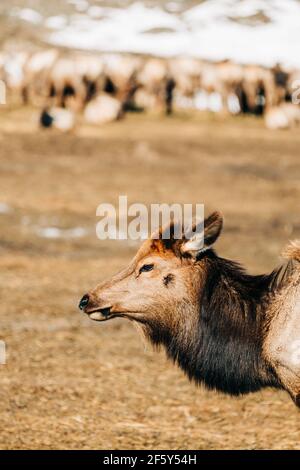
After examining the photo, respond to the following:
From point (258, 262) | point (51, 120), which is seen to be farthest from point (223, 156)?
point (258, 262)

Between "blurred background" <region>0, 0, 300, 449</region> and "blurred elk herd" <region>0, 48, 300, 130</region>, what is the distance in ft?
0.34

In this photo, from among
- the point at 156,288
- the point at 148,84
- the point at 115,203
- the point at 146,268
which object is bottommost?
the point at 148,84

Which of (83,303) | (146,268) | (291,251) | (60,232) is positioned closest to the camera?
(291,251)

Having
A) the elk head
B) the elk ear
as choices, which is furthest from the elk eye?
the elk ear

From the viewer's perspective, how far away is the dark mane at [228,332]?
243 inches

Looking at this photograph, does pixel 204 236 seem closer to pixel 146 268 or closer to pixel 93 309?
pixel 146 268

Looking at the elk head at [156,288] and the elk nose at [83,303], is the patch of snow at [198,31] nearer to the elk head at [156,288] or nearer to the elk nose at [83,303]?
the elk head at [156,288]

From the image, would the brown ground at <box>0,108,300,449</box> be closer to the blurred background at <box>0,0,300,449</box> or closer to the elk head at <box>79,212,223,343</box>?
the blurred background at <box>0,0,300,449</box>

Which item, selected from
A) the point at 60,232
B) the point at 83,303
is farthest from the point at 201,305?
the point at 60,232

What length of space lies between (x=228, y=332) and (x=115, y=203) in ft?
39.5

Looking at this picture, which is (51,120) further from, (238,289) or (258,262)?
(238,289)

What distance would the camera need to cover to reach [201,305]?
6.37 metres

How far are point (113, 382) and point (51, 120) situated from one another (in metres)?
23.6

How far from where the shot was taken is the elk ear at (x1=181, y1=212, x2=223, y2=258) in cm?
589
